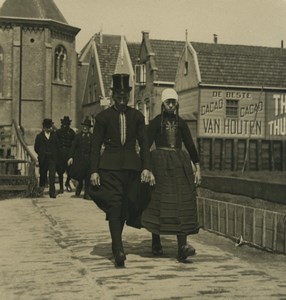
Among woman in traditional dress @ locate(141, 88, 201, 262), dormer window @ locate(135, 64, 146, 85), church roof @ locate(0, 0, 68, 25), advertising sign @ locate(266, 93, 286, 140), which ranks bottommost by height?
woman in traditional dress @ locate(141, 88, 201, 262)

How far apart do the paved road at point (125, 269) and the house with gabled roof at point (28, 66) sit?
33.8 m

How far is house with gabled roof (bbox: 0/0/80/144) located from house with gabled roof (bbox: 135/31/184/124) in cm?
651

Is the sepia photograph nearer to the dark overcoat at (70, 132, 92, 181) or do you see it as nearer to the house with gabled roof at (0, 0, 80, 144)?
the dark overcoat at (70, 132, 92, 181)

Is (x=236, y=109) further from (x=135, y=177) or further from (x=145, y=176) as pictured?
(x=145, y=176)

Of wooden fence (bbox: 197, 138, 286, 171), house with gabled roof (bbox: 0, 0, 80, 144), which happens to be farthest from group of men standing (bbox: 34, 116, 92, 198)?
house with gabled roof (bbox: 0, 0, 80, 144)

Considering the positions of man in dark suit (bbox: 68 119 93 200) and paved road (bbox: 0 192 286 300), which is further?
man in dark suit (bbox: 68 119 93 200)

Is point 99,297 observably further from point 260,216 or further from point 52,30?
point 52,30

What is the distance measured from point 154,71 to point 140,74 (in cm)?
230

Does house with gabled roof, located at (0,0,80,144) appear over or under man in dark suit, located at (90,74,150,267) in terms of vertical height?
→ over

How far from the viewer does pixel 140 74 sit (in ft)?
133

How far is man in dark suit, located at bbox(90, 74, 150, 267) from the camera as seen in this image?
655 cm

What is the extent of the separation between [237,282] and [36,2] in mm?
41467

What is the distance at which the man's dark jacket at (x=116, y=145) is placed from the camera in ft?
21.7

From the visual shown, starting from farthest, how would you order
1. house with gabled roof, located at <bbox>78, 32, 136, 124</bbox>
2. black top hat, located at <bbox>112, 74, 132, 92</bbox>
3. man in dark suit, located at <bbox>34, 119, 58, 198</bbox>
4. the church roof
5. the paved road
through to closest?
house with gabled roof, located at <bbox>78, 32, 136, 124</bbox>
the church roof
man in dark suit, located at <bbox>34, 119, 58, 198</bbox>
black top hat, located at <bbox>112, 74, 132, 92</bbox>
the paved road
